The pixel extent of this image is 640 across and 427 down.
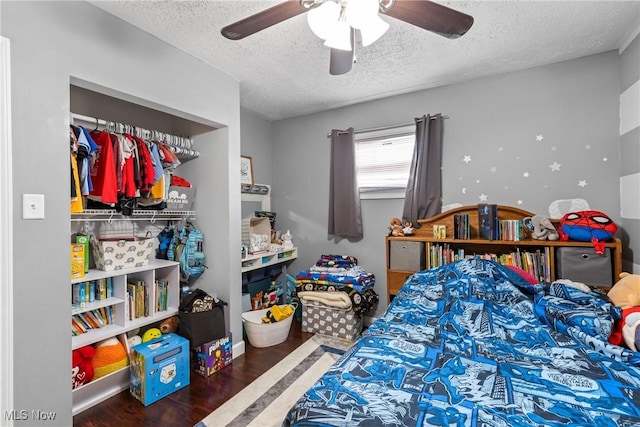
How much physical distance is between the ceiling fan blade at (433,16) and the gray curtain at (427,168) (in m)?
1.55

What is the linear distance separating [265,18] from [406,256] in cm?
214

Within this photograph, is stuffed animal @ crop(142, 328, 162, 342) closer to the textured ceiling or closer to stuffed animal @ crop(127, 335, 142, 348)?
stuffed animal @ crop(127, 335, 142, 348)

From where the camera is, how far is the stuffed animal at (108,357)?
6.50 ft

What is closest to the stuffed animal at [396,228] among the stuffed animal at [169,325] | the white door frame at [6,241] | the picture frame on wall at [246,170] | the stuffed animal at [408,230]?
the stuffed animal at [408,230]

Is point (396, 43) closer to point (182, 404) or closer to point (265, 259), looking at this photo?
point (265, 259)

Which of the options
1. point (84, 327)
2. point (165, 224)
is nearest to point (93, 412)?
point (84, 327)

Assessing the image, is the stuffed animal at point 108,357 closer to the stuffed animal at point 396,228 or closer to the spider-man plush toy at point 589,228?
the stuffed animal at point 396,228

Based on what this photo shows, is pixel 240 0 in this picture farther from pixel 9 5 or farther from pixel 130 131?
pixel 130 131

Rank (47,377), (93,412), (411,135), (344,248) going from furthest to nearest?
(344,248)
(411,135)
(93,412)
(47,377)

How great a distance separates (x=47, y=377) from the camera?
1.53 meters

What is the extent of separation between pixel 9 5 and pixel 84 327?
1.86 meters

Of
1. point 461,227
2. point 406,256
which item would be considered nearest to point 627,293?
point 461,227

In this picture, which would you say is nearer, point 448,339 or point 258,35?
point 448,339

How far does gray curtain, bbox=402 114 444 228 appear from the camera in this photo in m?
2.85
